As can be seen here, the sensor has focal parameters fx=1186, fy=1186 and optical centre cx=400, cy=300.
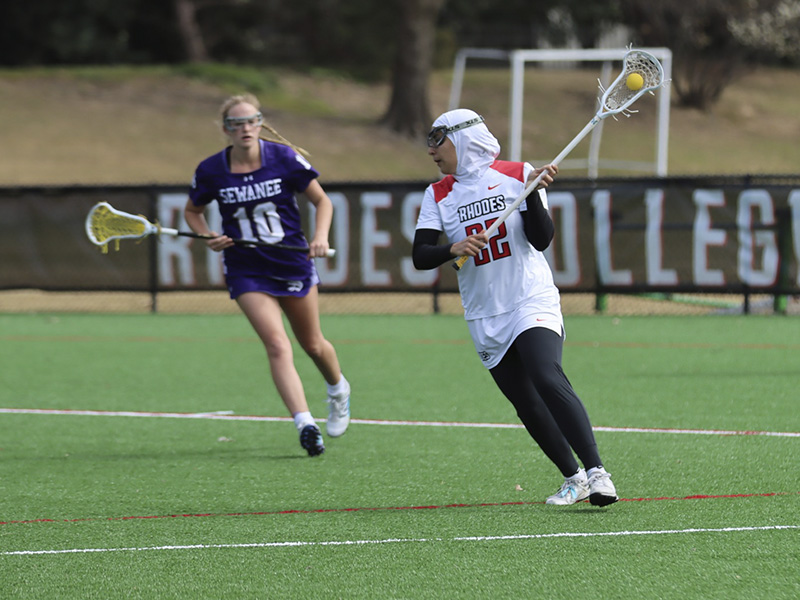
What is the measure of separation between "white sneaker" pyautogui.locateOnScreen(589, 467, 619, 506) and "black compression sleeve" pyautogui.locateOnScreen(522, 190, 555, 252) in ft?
3.41

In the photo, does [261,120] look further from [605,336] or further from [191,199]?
[605,336]

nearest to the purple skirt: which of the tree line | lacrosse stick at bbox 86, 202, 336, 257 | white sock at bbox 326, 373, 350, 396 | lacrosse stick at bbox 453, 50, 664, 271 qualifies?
lacrosse stick at bbox 86, 202, 336, 257

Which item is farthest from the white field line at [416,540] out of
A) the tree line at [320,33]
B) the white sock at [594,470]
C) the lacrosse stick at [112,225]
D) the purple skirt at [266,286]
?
the tree line at [320,33]

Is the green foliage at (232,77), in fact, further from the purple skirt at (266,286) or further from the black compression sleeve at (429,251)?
the black compression sleeve at (429,251)

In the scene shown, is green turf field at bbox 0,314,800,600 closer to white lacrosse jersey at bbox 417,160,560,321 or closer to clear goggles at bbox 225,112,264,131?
white lacrosse jersey at bbox 417,160,560,321

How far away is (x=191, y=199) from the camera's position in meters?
7.19

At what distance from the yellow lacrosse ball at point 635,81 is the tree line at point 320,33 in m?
36.8

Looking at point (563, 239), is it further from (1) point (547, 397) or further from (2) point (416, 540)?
(2) point (416, 540)

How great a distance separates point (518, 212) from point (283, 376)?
7.03 ft

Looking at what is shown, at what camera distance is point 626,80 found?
18.5 feet

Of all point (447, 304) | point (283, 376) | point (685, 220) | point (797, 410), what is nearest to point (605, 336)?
point (685, 220)

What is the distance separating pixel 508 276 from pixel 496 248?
14 cm

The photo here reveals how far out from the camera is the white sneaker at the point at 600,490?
5.09m

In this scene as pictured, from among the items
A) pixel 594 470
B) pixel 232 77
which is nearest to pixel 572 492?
pixel 594 470
